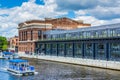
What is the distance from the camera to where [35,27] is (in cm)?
A: 14100

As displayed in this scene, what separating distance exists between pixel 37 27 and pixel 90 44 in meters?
54.5

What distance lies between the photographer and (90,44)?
9150 centimetres

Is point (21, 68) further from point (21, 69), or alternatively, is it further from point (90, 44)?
point (90, 44)

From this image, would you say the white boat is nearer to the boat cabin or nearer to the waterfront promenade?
the boat cabin

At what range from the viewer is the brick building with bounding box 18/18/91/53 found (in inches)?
5571

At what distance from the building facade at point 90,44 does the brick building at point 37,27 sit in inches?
614

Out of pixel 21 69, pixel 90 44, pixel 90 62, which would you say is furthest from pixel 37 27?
pixel 21 69

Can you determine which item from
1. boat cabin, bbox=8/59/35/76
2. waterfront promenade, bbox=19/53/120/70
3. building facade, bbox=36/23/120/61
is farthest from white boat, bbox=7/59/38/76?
building facade, bbox=36/23/120/61

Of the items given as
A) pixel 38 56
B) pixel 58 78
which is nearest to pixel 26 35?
pixel 38 56

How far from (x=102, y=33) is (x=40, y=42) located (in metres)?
49.9

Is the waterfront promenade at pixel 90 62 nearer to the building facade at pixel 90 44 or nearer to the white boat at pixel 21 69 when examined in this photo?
the building facade at pixel 90 44

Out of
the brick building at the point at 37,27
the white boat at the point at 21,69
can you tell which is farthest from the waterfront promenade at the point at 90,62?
the brick building at the point at 37,27

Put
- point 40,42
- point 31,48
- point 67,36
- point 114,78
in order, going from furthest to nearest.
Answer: point 31,48, point 40,42, point 67,36, point 114,78

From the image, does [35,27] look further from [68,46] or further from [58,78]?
[58,78]
